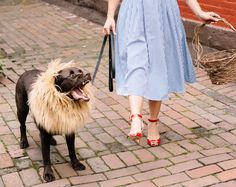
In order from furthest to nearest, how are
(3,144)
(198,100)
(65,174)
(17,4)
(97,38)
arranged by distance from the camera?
(17,4)
(97,38)
(198,100)
(3,144)
(65,174)

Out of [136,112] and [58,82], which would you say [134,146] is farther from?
[58,82]

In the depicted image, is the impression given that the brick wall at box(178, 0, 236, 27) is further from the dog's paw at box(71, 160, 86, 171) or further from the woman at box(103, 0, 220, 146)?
the dog's paw at box(71, 160, 86, 171)

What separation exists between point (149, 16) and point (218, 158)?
4.42 ft

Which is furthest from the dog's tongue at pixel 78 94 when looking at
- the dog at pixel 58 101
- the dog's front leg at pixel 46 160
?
the dog's front leg at pixel 46 160

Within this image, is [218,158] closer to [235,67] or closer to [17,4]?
[235,67]

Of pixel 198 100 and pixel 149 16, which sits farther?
pixel 198 100

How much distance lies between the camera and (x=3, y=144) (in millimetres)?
4449

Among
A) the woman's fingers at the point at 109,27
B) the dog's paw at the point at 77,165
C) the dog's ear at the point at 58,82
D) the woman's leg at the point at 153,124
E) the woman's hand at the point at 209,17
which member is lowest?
the dog's paw at the point at 77,165

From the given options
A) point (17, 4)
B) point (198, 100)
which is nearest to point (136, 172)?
point (198, 100)

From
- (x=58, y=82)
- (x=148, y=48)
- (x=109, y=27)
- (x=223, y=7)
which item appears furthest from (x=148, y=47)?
A: (x=223, y=7)

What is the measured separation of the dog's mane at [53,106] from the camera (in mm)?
3559

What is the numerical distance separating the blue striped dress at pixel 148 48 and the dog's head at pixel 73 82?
0.56 metres

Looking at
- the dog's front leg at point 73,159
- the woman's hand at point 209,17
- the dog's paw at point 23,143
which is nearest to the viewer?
the dog's front leg at point 73,159

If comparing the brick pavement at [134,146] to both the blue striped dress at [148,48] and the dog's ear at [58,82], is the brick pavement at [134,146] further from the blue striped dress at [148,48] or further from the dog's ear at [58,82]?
the dog's ear at [58,82]
